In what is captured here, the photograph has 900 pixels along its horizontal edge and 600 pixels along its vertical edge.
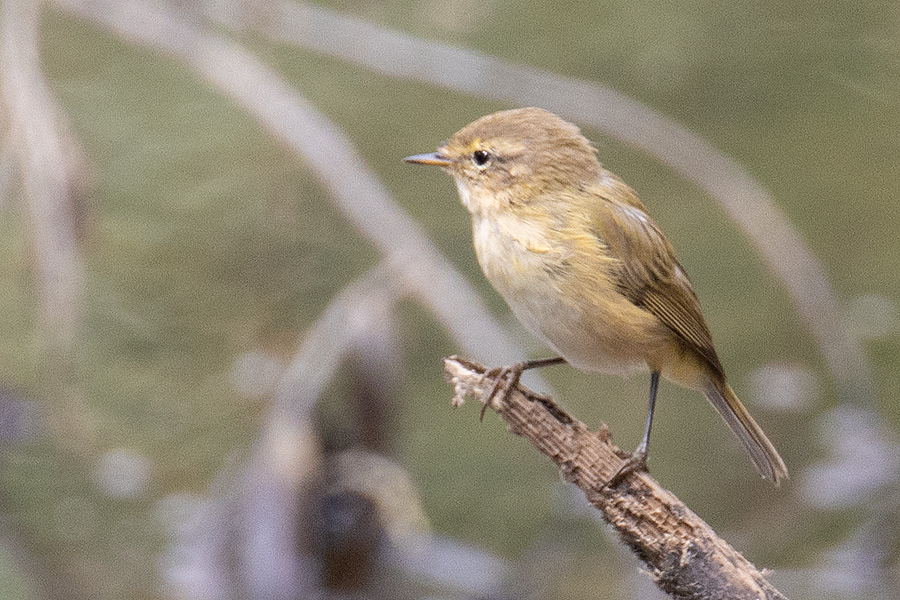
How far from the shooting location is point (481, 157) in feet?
11.2

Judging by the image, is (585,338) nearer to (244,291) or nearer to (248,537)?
(248,537)

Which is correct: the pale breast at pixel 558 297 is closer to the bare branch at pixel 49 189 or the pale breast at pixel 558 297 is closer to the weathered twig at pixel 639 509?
the weathered twig at pixel 639 509

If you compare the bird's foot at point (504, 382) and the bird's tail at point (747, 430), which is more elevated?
the bird's foot at point (504, 382)

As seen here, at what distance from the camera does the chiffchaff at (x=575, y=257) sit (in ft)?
10.5

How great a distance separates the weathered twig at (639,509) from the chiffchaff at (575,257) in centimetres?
13

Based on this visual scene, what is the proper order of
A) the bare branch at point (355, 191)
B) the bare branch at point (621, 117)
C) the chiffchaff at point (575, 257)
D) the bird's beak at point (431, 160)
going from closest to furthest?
the chiffchaff at point (575, 257)
the bird's beak at point (431, 160)
the bare branch at point (355, 191)
the bare branch at point (621, 117)

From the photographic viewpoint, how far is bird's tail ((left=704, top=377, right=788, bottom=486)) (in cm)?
348

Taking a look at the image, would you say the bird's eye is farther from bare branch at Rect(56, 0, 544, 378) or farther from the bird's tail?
bare branch at Rect(56, 0, 544, 378)

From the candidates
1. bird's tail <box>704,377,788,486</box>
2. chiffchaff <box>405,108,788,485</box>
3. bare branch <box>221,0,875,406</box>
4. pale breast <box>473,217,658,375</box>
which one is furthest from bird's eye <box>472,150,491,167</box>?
bare branch <box>221,0,875,406</box>

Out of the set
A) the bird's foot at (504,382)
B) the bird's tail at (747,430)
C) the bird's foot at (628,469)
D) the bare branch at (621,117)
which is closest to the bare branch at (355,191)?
the bare branch at (621,117)

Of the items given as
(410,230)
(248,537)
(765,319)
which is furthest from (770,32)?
(248,537)

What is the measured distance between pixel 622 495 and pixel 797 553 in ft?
11.1

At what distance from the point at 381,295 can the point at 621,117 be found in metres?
1.42

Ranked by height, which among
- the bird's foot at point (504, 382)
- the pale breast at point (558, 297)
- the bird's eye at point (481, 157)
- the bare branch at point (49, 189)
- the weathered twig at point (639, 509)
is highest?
the bare branch at point (49, 189)
